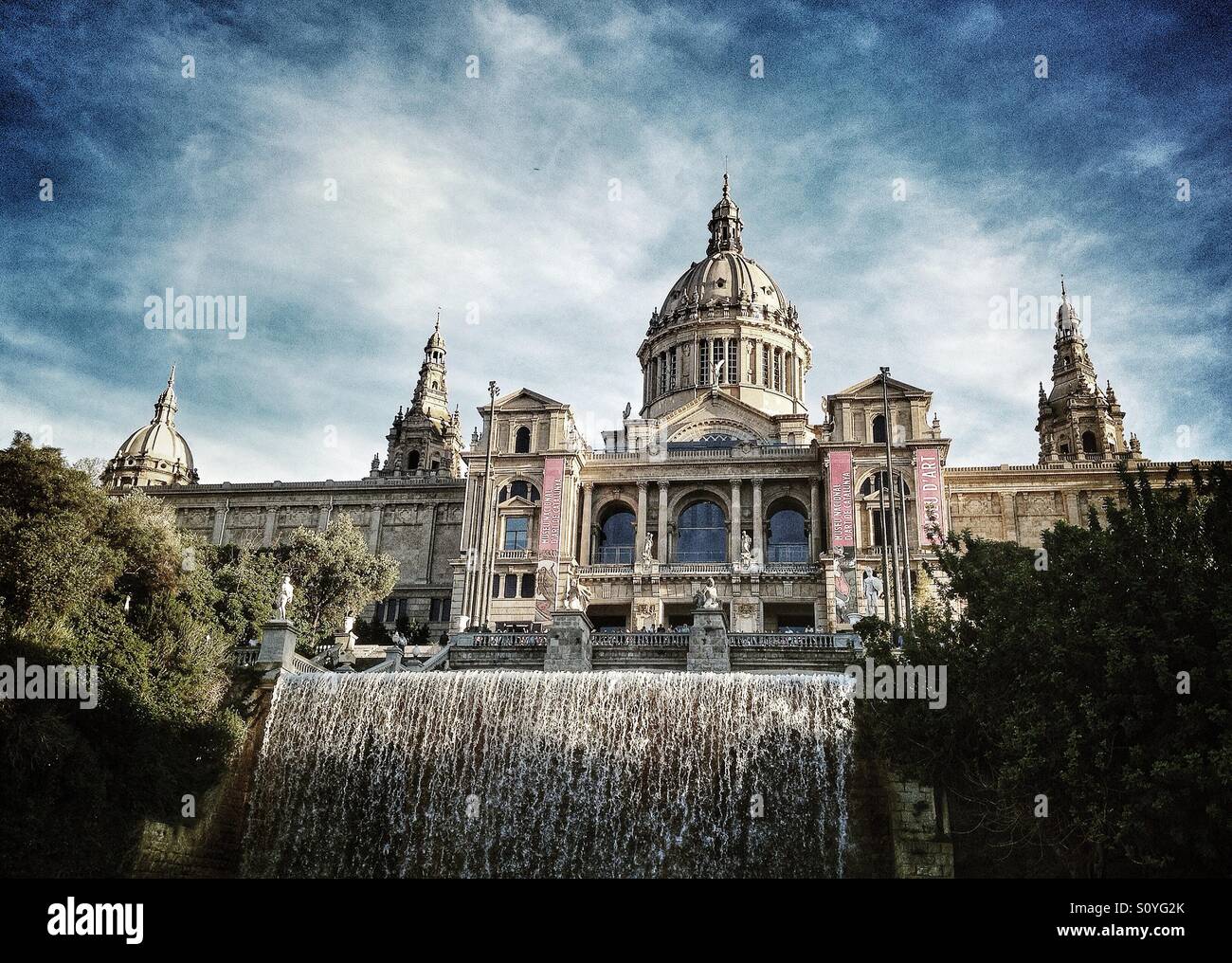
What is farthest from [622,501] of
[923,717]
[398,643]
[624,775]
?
[923,717]

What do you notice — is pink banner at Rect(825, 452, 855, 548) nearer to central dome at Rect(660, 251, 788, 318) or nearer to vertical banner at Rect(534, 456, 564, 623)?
vertical banner at Rect(534, 456, 564, 623)

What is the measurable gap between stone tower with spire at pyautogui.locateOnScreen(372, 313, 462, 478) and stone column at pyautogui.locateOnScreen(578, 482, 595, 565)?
592 inches

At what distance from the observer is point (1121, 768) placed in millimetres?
19562

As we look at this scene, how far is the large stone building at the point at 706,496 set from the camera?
5303 cm

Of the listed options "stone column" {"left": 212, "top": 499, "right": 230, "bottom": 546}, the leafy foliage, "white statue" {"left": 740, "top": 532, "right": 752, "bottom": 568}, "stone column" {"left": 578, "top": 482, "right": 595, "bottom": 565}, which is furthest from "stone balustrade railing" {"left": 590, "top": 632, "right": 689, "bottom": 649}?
"stone column" {"left": 212, "top": 499, "right": 230, "bottom": 546}

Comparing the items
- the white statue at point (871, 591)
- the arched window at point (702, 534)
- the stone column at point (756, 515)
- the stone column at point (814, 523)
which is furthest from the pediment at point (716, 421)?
the white statue at point (871, 591)

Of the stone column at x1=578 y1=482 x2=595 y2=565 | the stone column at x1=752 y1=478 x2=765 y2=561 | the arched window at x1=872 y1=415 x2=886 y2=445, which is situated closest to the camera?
the arched window at x1=872 y1=415 x2=886 y2=445

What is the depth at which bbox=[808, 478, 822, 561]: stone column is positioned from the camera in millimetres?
54938

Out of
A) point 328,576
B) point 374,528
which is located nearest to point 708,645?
point 328,576

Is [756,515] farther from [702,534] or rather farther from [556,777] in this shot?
[556,777]

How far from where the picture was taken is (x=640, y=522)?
189 feet

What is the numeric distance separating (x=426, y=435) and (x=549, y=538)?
24075mm

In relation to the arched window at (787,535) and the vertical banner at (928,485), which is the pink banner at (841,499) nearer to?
the vertical banner at (928,485)
